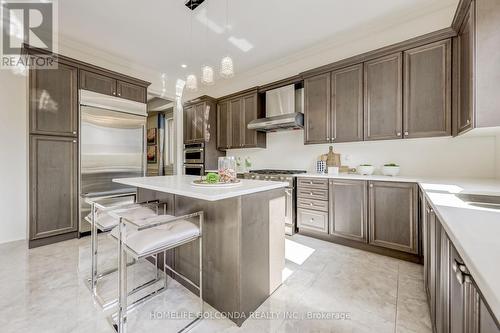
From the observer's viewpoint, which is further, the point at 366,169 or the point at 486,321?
the point at 366,169

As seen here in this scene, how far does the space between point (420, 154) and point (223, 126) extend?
10.9 ft

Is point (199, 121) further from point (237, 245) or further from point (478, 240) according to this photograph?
point (478, 240)

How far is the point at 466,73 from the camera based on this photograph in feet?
6.20

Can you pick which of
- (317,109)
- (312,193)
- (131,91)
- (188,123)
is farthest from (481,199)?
(188,123)

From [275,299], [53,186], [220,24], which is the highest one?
[220,24]

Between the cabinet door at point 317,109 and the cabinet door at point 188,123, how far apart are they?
259 cm

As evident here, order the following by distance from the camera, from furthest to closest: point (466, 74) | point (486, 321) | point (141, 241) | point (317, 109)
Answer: point (317, 109) → point (466, 74) → point (141, 241) → point (486, 321)

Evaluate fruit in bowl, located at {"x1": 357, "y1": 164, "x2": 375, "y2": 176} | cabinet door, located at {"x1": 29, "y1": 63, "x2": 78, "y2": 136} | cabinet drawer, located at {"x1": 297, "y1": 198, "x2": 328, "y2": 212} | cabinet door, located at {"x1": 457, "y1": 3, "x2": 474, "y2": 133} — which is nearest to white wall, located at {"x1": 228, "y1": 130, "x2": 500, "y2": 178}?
fruit in bowl, located at {"x1": 357, "y1": 164, "x2": 375, "y2": 176}

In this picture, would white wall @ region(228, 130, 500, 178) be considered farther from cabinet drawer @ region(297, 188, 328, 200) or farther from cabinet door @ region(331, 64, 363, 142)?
cabinet drawer @ region(297, 188, 328, 200)

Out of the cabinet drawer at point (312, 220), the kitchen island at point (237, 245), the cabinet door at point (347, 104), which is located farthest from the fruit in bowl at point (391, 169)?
the kitchen island at point (237, 245)

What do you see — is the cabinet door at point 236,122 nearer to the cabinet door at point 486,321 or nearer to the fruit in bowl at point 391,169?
the fruit in bowl at point 391,169

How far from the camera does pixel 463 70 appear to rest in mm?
1985

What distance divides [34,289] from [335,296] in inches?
102

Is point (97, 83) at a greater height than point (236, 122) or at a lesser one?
greater
